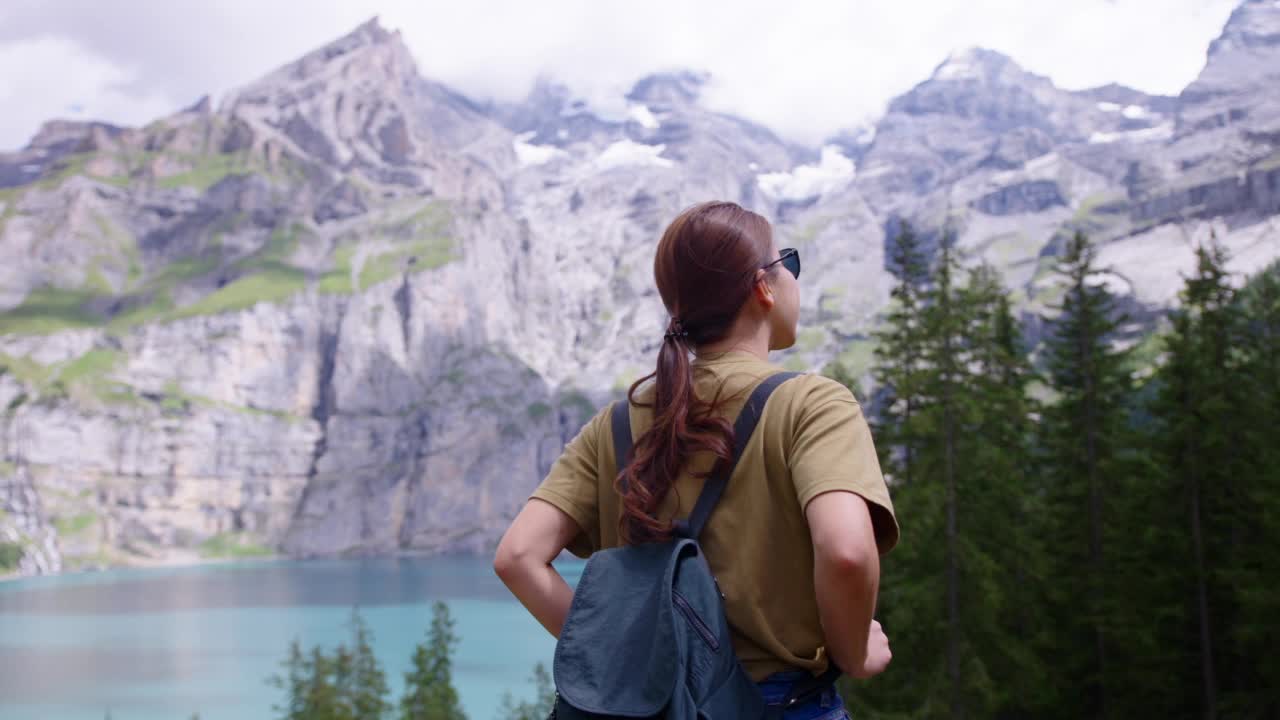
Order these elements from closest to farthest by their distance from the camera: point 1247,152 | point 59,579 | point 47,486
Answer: point 59,579
point 47,486
point 1247,152

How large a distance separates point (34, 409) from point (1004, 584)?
192 meters

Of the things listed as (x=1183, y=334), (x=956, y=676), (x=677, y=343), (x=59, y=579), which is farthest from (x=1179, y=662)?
(x=59, y=579)

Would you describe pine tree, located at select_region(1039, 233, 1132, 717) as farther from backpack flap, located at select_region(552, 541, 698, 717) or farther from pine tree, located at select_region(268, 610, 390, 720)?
pine tree, located at select_region(268, 610, 390, 720)

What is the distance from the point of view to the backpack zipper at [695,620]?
2314 mm

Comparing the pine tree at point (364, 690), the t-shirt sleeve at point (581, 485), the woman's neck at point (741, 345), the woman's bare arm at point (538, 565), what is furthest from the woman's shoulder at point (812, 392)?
the pine tree at point (364, 690)

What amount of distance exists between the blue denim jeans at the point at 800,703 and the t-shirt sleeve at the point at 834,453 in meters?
0.45

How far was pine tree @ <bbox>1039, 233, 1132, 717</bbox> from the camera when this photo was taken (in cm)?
2257

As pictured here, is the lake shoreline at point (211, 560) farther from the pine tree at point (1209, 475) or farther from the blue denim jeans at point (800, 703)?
the blue denim jeans at point (800, 703)

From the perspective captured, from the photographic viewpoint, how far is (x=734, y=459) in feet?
8.18

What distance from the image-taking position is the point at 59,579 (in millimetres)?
148625

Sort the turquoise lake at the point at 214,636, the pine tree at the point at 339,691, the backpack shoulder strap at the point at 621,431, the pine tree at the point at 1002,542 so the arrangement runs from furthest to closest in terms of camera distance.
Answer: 1. the turquoise lake at the point at 214,636
2. the pine tree at the point at 339,691
3. the pine tree at the point at 1002,542
4. the backpack shoulder strap at the point at 621,431

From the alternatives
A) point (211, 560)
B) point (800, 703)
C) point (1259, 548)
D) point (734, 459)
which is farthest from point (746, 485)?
point (211, 560)

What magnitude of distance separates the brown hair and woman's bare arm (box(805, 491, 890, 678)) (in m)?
0.33

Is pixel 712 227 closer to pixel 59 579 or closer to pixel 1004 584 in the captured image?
pixel 1004 584
